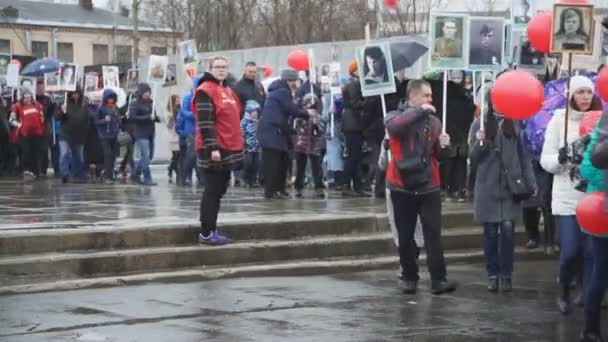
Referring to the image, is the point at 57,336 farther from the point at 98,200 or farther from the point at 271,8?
the point at 271,8

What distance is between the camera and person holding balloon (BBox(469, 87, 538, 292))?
10.8m

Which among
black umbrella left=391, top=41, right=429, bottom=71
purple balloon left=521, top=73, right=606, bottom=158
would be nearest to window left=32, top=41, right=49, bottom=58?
black umbrella left=391, top=41, right=429, bottom=71

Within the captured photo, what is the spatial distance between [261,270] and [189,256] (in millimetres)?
702

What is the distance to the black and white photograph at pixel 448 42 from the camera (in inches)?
506

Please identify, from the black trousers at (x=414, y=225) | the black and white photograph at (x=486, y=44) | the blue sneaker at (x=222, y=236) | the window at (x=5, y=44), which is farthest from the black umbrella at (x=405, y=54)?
the window at (x=5, y=44)

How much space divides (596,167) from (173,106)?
15.4 m

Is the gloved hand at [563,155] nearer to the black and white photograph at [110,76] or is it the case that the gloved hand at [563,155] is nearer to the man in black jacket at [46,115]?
the man in black jacket at [46,115]

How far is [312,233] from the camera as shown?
13.0 meters

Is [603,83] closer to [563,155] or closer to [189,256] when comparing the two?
[563,155]

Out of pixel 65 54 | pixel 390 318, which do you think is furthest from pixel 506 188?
pixel 65 54

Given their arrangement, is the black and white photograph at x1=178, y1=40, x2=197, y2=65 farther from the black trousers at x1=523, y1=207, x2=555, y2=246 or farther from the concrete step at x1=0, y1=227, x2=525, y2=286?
the black trousers at x1=523, y1=207, x2=555, y2=246

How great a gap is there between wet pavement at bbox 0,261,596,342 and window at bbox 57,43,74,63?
226 ft

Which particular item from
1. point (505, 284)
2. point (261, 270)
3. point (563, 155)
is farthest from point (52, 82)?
point (563, 155)

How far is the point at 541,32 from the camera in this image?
1277 centimetres
